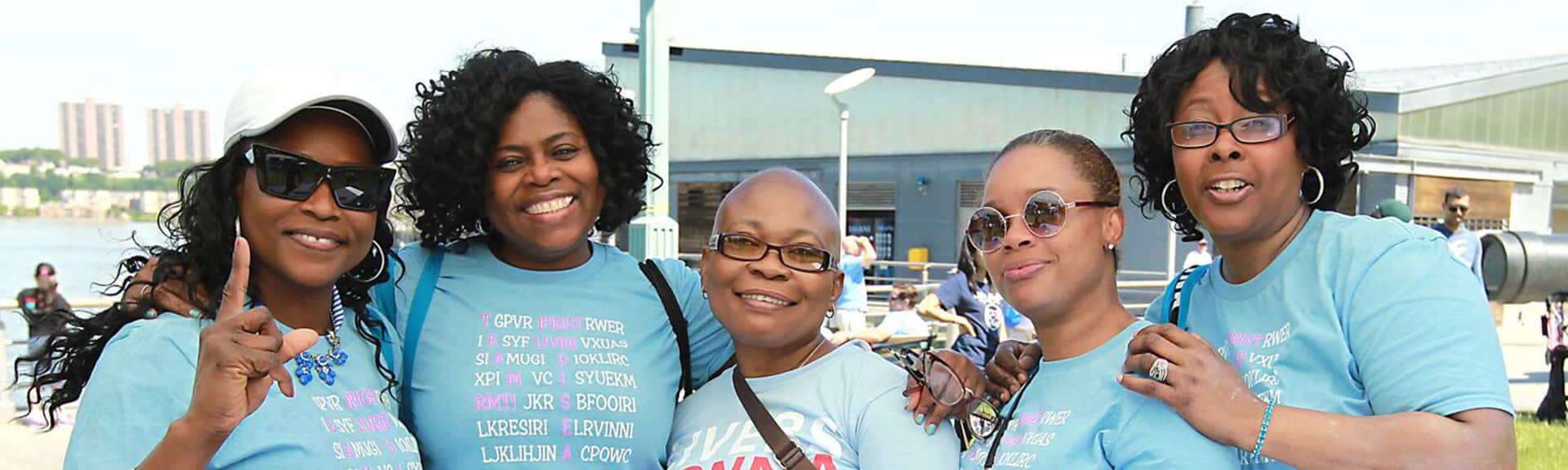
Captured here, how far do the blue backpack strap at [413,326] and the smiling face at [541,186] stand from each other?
0.17m

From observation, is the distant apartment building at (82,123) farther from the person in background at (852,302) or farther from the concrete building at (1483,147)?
→ the concrete building at (1483,147)

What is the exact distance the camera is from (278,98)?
1.92 metres

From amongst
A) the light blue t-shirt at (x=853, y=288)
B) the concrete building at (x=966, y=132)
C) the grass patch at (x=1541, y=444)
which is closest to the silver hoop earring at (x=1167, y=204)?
the grass patch at (x=1541, y=444)

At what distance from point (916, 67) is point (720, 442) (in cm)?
2226

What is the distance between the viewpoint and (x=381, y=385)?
2129 millimetres

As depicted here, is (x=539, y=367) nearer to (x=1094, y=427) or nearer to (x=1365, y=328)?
(x=1094, y=427)

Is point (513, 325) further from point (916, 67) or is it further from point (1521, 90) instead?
point (1521, 90)

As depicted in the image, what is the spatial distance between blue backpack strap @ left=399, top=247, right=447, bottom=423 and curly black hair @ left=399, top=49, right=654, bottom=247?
6.5 inches

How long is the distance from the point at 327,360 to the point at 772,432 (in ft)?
2.79

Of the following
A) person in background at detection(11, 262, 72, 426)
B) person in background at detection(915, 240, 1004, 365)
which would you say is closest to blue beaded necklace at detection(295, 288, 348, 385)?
person in background at detection(915, 240, 1004, 365)

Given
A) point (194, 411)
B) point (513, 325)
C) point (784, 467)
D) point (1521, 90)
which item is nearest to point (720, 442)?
point (784, 467)

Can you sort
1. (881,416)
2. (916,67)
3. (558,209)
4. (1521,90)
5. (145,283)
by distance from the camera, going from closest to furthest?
1. (145,283)
2. (881,416)
3. (558,209)
4. (1521,90)
5. (916,67)

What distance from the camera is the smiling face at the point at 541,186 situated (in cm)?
237

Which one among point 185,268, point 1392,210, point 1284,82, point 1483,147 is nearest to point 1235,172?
point 1284,82
